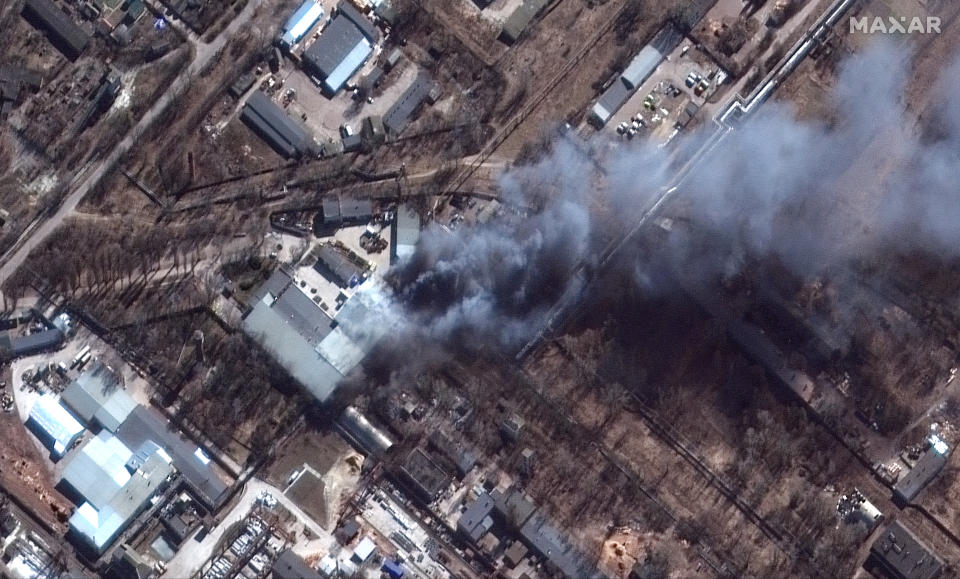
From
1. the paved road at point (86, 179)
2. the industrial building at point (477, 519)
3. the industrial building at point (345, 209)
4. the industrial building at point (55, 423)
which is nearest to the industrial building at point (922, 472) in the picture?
the industrial building at point (477, 519)

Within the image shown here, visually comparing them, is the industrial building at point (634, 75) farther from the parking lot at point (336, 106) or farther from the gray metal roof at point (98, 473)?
the gray metal roof at point (98, 473)

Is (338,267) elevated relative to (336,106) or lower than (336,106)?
lower

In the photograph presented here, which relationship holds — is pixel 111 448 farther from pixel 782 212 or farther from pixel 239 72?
→ pixel 782 212

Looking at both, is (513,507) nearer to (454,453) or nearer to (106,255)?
(454,453)

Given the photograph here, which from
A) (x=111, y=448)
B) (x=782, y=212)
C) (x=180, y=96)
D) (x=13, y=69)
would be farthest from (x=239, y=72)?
(x=782, y=212)

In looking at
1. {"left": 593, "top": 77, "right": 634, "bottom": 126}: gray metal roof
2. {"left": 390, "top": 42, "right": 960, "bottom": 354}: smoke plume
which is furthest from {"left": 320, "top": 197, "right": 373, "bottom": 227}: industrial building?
{"left": 593, "top": 77, "right": 634, "bottom": 126}: gray metal roof

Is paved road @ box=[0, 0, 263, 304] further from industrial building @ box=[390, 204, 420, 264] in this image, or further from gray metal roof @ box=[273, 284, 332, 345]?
industrial building @ box=[390, 204, 420, 264]

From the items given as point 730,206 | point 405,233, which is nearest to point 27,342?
point 405,233
